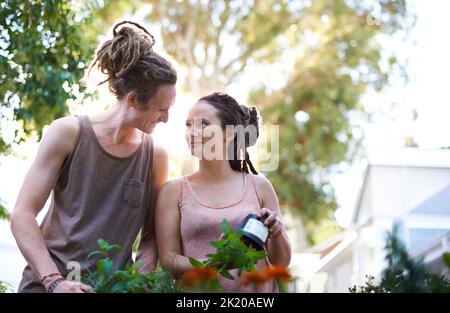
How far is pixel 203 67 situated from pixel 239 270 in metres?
15.1

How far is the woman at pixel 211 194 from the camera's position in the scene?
88.7 inches

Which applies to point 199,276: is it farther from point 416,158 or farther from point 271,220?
point 416,158

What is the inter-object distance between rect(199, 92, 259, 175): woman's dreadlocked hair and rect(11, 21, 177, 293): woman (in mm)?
229

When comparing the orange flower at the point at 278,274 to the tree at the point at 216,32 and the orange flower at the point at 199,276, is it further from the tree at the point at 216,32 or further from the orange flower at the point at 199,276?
the tree at the point at 216,32

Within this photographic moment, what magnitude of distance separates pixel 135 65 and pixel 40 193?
0.50m

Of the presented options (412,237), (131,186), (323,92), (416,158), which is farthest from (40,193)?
(323,92)

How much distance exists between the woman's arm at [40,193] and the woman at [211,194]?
1.19 ft

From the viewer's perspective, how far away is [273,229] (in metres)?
2.03

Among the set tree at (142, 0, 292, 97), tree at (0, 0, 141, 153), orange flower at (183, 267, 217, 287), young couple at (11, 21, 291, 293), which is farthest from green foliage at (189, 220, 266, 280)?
tree at (142, 0, 292, 97)

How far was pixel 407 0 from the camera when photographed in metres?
16.7

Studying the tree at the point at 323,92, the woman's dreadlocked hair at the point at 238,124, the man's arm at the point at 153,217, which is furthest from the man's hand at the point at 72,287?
the tree at the point at 323,92

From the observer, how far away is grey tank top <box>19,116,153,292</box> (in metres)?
2.14

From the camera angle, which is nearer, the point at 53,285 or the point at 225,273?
the point at 225,273
